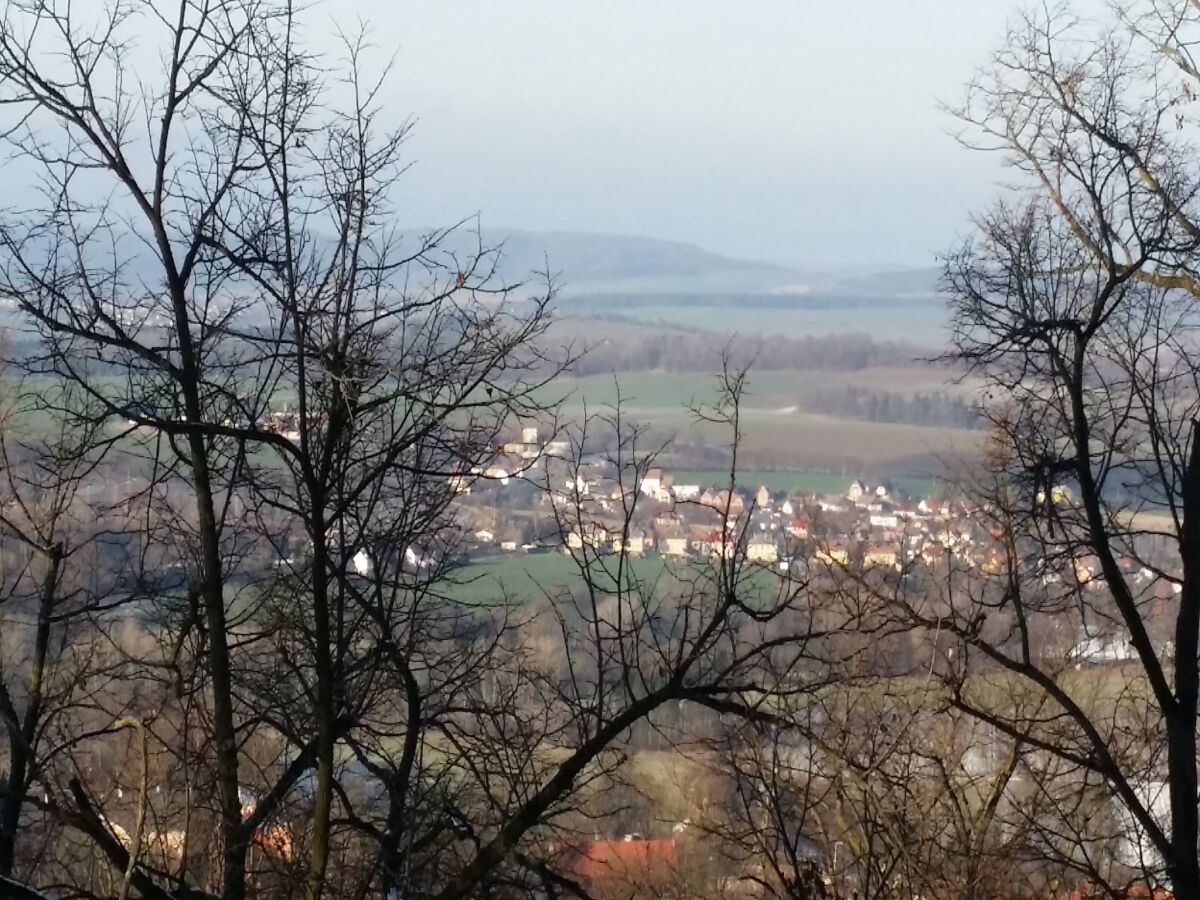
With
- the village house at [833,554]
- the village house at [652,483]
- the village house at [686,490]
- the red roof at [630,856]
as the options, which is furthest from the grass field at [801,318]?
the village house at [652,483]

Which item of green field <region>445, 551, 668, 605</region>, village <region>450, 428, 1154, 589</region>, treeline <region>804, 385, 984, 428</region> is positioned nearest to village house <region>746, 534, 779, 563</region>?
village <region>450, 428, 1154, 589</region>

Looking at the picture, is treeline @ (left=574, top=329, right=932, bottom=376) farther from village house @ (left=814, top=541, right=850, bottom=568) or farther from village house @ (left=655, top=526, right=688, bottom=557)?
village house @ (left=655, top=526, right=688, bottom=557)

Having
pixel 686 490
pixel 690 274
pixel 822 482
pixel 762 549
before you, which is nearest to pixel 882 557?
pixel 686 490

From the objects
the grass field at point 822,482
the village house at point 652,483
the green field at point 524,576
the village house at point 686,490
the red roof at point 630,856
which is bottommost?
the red roof at point 630,856

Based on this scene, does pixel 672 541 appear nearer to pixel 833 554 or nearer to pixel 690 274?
pixel 833 554

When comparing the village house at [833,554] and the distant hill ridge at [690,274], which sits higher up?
the distant hill ridge at [690,274]

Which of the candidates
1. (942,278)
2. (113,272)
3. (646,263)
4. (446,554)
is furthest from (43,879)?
(646,263)

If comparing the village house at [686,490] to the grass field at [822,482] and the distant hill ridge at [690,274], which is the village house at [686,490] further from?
the distant hill ridge at [690,274]

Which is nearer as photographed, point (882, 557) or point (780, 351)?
point (882, 557)
